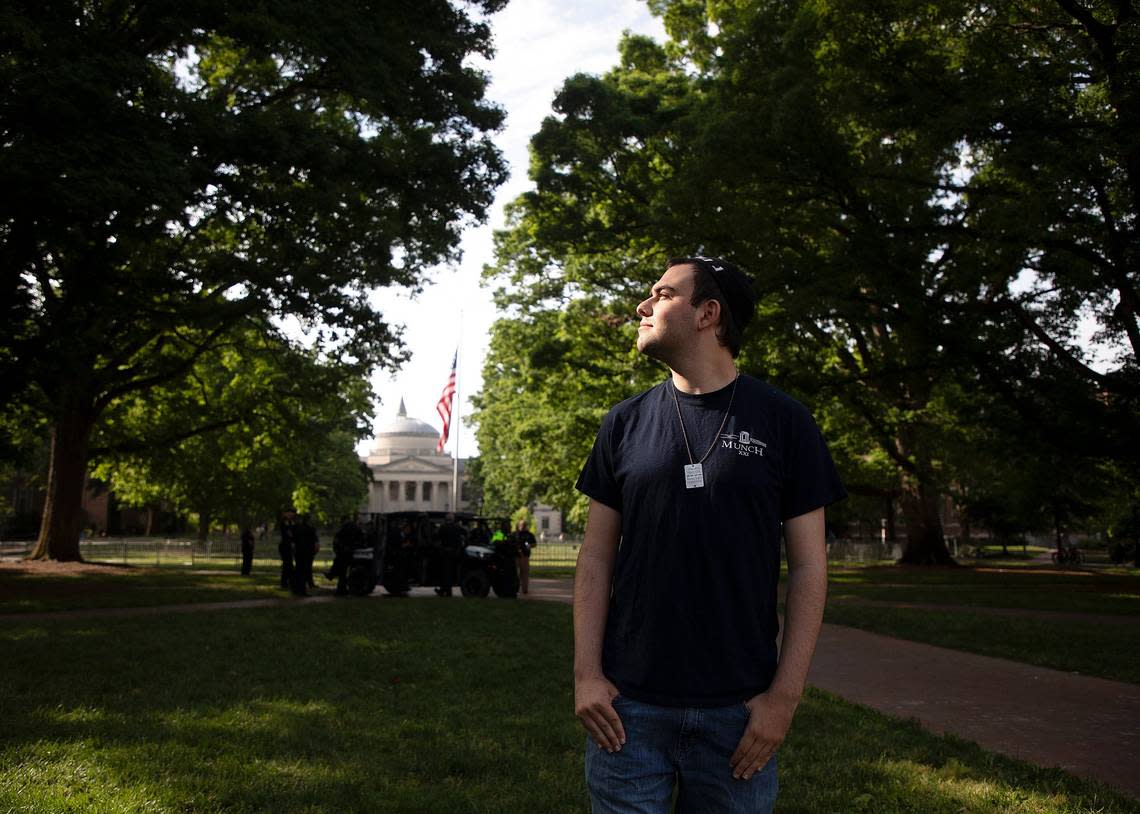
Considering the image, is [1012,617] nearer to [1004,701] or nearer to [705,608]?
[1004,701]

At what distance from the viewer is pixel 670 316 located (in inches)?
106

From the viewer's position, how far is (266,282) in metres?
17.6

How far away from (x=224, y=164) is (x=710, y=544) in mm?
15189

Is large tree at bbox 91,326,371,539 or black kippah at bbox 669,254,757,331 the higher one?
large tree at bbox 91,326,371,539

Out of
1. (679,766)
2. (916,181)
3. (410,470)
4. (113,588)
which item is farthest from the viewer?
(410,470)

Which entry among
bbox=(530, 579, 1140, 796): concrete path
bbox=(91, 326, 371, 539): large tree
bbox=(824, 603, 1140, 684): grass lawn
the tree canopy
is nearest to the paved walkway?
bbox=(530, 579, 1140, 796): concrete path

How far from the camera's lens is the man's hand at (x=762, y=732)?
234 cm

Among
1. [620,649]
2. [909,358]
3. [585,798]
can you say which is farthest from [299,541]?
[620,649]

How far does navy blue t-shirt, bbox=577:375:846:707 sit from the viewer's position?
94.7 inches

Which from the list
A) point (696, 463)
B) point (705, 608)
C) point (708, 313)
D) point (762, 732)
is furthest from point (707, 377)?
point (762, 732)

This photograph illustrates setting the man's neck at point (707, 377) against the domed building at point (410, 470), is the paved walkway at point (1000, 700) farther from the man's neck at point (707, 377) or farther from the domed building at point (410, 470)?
the domed building at point (410, 470)

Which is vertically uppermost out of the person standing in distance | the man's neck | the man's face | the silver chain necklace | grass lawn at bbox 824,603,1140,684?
the man's face

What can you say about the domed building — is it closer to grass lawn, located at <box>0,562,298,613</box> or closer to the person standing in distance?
grass lawn, located at <box>0,562,298,613</box>

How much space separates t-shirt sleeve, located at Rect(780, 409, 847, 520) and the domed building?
12737cm
